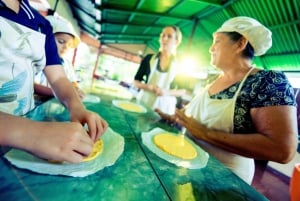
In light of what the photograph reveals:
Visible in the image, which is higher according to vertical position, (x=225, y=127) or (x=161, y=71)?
(x=161, y=71)

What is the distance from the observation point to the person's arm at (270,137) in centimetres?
104

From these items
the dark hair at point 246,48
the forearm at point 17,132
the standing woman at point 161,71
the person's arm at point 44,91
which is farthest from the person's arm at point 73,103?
the standing woman at point 161,71

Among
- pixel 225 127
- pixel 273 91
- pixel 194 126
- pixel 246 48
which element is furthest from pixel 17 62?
pixel 246 48

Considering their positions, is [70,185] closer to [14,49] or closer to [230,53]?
[14,49]

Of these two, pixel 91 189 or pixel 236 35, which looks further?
pixel 236 35

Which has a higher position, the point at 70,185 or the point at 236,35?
the point at 236,35

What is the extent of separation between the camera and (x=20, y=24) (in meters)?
0.84

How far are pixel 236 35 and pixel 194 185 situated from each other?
121 cm

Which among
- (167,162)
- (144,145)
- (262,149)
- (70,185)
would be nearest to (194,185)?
(167,162)

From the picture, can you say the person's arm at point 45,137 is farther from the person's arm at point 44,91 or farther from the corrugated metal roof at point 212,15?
the corrugated metal roof at point 212,15

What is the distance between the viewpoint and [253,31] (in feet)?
4.51

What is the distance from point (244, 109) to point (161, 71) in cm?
179

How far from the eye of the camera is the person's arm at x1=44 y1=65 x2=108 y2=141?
71 centimetres

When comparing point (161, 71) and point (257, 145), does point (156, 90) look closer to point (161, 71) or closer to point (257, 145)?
point (161, 71)
